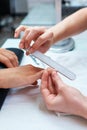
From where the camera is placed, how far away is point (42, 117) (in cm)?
54

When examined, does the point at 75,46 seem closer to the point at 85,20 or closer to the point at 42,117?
the point at 85,20

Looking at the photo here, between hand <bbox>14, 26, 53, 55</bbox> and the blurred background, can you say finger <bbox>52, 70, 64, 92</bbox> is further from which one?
the blurred background

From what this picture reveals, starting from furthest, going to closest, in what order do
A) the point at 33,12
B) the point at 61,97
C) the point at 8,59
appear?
the point at 33,12
the point at 8,59
the point at 61,97

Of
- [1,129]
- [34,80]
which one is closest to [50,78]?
[34,80]

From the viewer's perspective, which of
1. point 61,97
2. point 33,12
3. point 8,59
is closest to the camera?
point 61,97

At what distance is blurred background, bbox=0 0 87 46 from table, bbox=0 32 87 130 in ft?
2.32

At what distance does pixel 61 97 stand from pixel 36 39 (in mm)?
270

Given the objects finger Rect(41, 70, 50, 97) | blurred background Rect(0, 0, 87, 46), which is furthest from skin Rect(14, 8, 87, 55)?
blurred background Rect(0, 0, 87, 46)

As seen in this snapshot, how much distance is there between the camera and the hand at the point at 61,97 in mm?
509

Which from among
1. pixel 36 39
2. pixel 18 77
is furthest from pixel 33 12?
pixel 18 77

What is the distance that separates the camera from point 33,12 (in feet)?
4.99

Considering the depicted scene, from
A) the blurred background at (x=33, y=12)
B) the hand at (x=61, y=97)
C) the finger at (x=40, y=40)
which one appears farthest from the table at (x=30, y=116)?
the blurred background at (x=33, y=12)

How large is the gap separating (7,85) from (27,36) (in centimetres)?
19

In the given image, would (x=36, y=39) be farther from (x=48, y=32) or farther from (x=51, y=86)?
(x=51, y=86)
